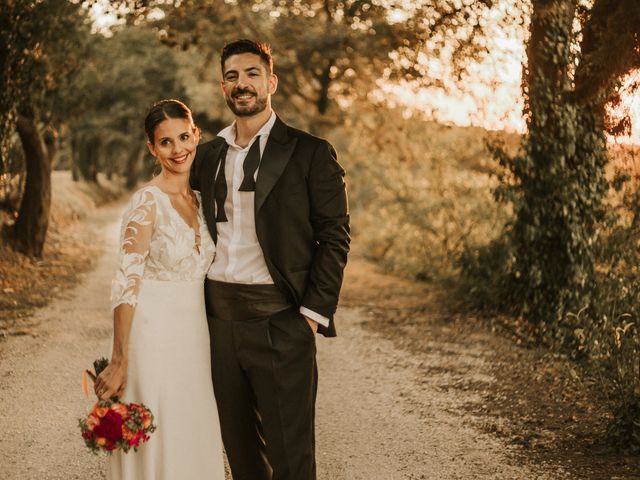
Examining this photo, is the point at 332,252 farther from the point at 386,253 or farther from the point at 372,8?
the point at 386,253

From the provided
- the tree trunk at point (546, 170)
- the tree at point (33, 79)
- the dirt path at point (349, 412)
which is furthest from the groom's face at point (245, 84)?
the tree at point (33, 79)

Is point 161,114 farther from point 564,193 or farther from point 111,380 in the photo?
point 564,193

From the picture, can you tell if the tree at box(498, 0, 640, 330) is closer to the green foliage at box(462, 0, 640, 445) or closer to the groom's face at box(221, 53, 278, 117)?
the green foliage at box(462, 0, 640, 445)

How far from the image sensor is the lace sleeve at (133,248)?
3.12m

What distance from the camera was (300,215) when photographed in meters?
3.30

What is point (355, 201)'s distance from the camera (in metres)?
23.1

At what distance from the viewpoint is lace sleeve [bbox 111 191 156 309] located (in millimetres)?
3117

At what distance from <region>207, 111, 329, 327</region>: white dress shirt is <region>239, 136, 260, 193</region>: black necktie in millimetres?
23

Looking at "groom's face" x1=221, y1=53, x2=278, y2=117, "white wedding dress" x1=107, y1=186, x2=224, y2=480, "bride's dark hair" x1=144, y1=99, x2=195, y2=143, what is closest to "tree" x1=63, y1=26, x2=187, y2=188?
"bride's dark hair" x1=144, y1=99, x2=195, y2=143

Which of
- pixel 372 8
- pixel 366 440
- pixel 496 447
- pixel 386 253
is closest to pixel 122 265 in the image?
pixel 366 440

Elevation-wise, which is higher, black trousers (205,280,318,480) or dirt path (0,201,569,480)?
black trousers (205,280,318,480)

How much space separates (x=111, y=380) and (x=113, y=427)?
24cm

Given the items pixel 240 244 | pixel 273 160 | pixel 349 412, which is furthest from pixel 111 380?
pixel 349 412

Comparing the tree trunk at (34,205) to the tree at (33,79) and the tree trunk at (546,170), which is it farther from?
the tree trunk at (546,170)
